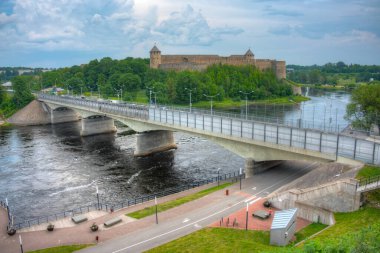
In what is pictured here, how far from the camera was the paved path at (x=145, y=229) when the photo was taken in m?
28.8

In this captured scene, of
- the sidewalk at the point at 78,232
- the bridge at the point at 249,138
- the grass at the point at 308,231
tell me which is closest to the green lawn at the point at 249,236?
the grass at the point at 308,231

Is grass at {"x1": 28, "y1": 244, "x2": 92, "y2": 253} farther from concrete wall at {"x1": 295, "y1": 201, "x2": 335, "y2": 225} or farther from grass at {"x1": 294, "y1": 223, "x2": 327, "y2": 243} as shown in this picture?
concrete wall at {"x1": 295, "y1": 201, "x2": 335, "y2": 225}

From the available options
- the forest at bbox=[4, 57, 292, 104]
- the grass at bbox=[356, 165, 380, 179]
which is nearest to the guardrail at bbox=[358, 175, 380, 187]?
the grass at bbox=[356, 165, 380, 179]

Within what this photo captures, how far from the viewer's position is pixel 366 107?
63.5 m

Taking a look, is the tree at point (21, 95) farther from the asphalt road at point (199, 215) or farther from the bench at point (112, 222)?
the asphalt road at point (199, 215)

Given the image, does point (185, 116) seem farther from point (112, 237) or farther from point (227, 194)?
point (112, 237)

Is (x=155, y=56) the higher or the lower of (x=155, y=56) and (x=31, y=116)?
the higher

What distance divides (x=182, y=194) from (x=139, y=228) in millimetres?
11757

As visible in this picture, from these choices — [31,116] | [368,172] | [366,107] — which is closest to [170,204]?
[368,172]

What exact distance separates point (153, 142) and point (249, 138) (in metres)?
29.3

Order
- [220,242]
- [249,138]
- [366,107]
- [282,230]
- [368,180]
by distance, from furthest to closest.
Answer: [366,107] → [249,138] → [368,180] → [220,242] → [282,230]

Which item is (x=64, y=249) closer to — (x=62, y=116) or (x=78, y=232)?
(x=78, y=232)

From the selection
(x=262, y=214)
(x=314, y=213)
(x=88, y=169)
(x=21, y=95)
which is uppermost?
(x=21, y=95)

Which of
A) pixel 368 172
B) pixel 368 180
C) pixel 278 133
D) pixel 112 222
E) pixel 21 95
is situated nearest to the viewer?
pixel 368 180
